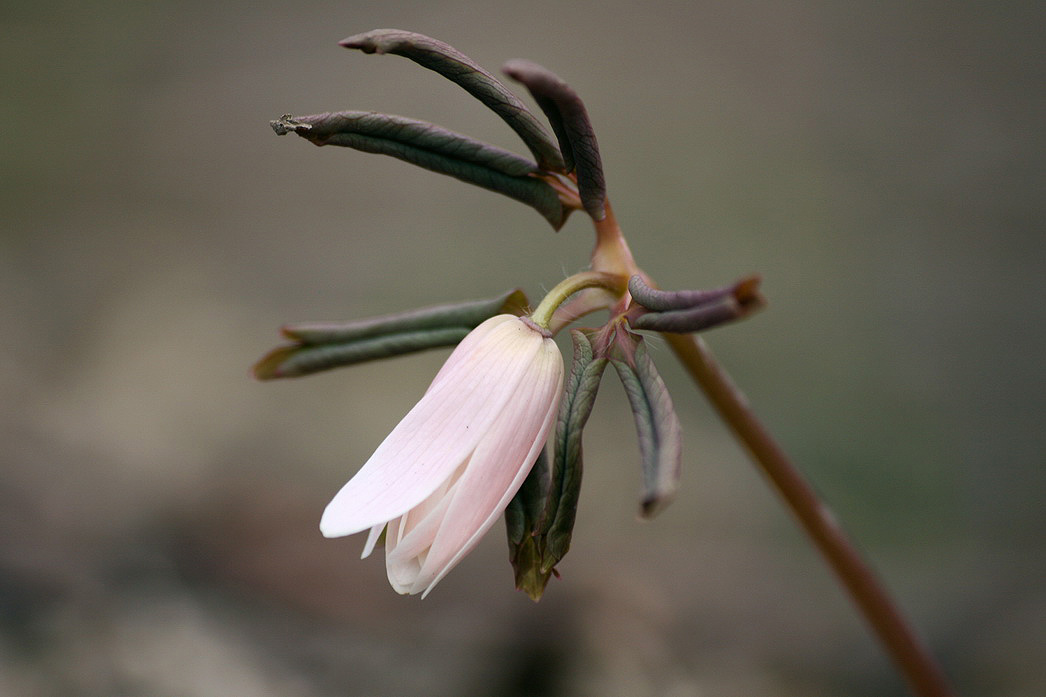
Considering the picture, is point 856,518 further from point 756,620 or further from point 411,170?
point 411,170

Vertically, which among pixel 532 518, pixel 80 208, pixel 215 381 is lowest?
pixel 215 381

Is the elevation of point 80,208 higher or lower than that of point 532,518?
lower

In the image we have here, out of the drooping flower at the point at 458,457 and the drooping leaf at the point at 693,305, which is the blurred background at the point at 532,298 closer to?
the drooping flower at the point at 458,457

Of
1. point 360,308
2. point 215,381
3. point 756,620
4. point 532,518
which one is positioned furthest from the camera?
point 360,308

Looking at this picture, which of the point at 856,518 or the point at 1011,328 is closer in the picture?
the point at 856,518

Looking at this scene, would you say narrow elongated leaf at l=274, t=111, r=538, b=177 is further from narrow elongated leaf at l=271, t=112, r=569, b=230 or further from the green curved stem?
the green curved stem

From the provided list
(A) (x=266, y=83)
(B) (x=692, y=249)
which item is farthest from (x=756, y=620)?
(A) (x=266, y=83)

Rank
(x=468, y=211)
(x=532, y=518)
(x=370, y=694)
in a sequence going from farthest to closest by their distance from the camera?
(x=468, y=211), (x=370, y=694), (x=532, y=518)
